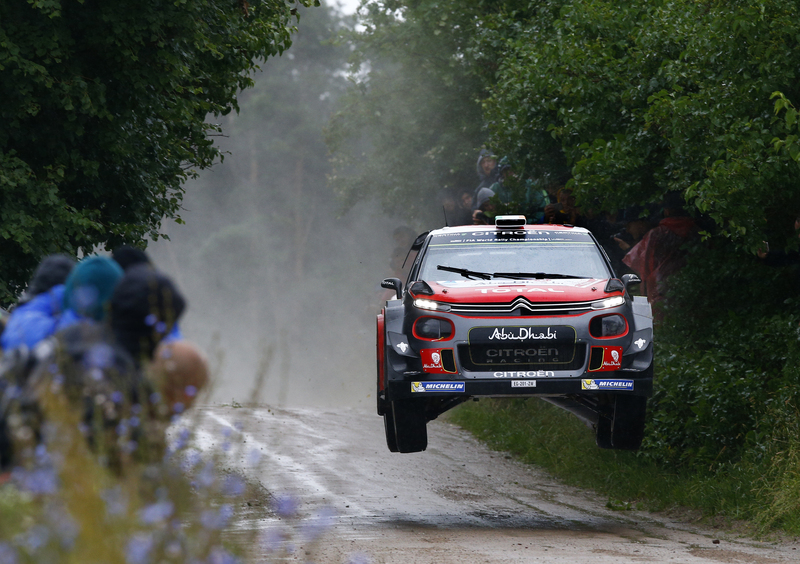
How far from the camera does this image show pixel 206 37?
12930mm

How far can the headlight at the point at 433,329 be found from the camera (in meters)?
8.98

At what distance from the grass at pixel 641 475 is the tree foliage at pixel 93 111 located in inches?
267

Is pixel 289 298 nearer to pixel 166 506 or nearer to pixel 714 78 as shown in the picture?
pixel 714 78

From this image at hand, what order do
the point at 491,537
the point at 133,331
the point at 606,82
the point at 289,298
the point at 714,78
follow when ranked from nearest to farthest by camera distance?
1. the point at 133,331
2. the point at 491,537
3. the point at 714,78
4. the point at 606,82
5. the point at 289,298

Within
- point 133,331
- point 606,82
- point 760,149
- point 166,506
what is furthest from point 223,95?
point 166,506

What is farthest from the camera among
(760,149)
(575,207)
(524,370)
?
(575,207)

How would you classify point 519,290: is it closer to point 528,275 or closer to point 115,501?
point 528,275

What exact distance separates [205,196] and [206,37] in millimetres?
51917

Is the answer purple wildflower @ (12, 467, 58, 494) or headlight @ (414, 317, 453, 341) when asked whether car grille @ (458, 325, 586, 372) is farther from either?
purple wildflower @ (12, 467, 58, 494)

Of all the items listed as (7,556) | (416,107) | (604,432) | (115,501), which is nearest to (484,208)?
(604,432)

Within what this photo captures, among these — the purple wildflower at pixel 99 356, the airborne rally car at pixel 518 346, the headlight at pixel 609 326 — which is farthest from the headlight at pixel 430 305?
the purple wildflower at pixel 99 356

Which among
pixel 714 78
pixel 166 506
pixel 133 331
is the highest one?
pixel 714 78

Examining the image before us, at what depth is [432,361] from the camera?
29.4 feet

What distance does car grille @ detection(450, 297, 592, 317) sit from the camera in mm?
8906
